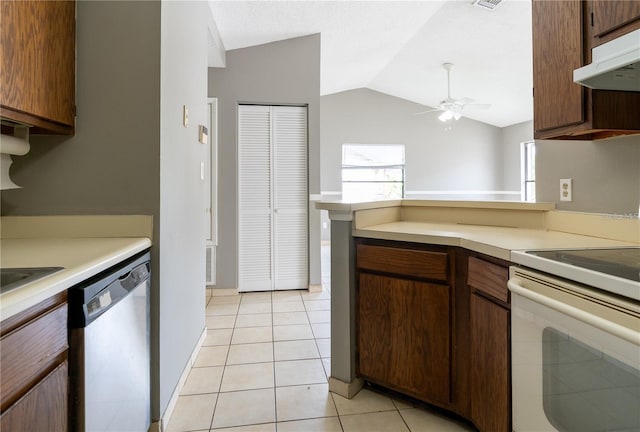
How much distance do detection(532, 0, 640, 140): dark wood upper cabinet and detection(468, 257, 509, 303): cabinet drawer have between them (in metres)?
0.68

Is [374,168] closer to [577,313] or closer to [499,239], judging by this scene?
[499,239]

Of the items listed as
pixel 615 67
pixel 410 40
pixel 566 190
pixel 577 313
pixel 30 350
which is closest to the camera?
pixel 30 350

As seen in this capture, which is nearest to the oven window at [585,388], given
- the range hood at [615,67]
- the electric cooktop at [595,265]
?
the electric cooktop at [595,265]

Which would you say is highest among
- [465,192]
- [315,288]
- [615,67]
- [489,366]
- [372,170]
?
[372,170]

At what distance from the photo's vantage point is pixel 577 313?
2.86ft

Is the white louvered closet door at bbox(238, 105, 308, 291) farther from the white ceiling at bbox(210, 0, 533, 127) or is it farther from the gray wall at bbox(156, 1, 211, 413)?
the gray wall at bbox(156, 1, 211, 413)

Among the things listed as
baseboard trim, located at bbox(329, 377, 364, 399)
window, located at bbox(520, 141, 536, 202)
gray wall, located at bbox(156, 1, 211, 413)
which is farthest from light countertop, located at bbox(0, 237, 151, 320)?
window, located at bbox(520, 141, 536, 202)

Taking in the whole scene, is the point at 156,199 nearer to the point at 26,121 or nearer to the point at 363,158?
the point at 26,121

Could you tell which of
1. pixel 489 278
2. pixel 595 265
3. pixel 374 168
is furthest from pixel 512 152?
pixel 595 265

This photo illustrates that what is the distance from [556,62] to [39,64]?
80.2 inches

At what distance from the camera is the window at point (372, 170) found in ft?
25.6

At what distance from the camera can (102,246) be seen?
4.05 ft

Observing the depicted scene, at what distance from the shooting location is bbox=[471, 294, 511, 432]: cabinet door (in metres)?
1.24

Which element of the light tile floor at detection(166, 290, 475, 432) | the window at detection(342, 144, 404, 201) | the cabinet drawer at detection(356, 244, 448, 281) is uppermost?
the window at detection(342, 144, 404, 201)
